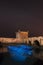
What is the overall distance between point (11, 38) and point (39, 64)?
2065 centimetres

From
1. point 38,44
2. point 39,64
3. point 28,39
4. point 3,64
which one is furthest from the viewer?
point 28,39

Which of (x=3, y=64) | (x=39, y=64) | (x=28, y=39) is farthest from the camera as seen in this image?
(x=28, y=39)

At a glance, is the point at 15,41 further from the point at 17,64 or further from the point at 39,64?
the point at 39,64

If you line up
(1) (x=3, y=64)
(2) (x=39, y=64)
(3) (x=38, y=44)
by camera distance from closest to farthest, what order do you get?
1. (2) (x=39, y=64)
2. (1) (x=3, y=64)
3. (3) (x=38, y=44)

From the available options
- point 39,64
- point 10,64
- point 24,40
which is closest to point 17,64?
point 10,64

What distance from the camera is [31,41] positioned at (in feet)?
78.0

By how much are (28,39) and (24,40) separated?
0.63 m

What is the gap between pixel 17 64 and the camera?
6.41 m

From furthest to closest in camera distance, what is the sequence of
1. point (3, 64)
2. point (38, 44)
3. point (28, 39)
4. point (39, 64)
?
point (28, 39), point (38, 44), point (3, 64), point (39, 64)

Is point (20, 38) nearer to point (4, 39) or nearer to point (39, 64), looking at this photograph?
point (4, 39)

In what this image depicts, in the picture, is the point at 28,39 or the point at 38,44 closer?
the point at 38,44

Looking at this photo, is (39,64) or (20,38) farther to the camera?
(20,38)

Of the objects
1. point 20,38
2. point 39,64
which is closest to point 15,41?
point 20,38

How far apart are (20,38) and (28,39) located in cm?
115
